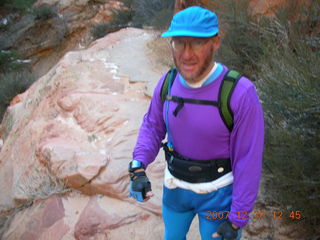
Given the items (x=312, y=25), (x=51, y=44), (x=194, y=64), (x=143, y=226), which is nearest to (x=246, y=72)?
(x=312, y=25)

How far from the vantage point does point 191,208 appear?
5.94 feet

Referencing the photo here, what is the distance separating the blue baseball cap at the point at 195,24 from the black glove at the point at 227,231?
88cm

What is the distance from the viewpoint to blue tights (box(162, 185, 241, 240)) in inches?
65.9

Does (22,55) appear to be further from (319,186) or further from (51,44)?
(319,186)

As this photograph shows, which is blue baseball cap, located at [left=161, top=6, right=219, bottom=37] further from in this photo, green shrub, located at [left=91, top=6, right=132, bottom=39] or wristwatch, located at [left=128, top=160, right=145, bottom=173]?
green shrub, located at [left=91, top=6, right=132, bottom=39]

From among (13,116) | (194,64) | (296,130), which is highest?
(194,64)

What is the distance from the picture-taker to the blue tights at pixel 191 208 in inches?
65.9

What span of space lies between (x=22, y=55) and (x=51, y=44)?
1.26 meters

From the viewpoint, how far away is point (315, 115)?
7.25 feet

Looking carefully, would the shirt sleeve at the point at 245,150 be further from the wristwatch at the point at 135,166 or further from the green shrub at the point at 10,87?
the green shrub at the point at 10,87

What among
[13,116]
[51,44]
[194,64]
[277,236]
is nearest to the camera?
[194,64]

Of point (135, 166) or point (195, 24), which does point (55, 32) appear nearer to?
point (135, 166)

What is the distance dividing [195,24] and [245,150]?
1.95ft

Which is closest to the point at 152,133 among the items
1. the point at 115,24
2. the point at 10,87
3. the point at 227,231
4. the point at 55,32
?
the point at 227,231
